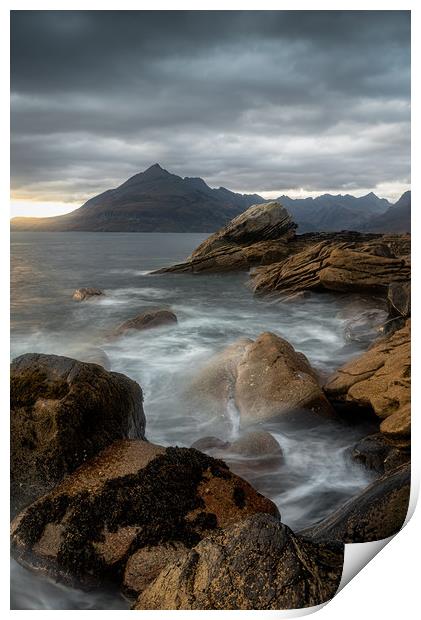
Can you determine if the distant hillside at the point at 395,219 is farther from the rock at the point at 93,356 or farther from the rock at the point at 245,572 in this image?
the rock at the point at 245,572

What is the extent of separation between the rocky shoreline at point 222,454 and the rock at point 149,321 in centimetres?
1

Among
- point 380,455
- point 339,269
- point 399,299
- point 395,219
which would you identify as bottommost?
point 380,455

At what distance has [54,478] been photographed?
412cm

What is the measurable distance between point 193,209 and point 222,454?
209 centimetres

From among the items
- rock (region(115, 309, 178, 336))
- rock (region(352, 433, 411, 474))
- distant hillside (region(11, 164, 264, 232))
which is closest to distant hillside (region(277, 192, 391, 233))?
distant hillside (region(11, 164, 264, 232))

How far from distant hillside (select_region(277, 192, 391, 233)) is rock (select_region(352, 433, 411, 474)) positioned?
1.93 meters

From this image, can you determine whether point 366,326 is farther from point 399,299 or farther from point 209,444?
point 209,444

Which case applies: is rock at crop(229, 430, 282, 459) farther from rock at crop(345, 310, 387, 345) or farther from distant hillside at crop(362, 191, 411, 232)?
distant hillside at crop(362, 191, 411, 232)

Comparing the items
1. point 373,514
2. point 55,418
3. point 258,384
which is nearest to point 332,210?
point 258,384

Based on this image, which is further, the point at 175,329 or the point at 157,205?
the point at 175,329

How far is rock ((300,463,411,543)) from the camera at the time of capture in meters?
4.20

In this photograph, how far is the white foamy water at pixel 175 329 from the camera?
449 centimetres

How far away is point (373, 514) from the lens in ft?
14.2

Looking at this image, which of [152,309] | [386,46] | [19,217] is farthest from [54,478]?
[386,46]
